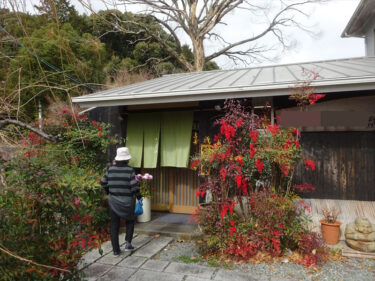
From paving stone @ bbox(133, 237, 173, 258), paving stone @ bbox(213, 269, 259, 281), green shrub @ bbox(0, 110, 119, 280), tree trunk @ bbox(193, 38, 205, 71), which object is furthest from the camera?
tree trunk @ bbox(193, 38, 205, 71)

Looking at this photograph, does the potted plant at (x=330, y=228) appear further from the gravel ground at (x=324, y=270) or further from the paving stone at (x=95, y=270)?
the paving stone at (x=95, y=270)

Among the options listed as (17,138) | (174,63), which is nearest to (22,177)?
(17,138)

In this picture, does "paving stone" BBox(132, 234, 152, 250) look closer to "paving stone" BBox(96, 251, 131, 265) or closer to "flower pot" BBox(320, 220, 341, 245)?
"paving stone" BBox(96, 251, 131, 265)

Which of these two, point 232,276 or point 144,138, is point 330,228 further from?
point 144,138

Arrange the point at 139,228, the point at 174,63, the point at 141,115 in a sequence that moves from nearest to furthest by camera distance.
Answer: the point at 139,228
the point at 141,115
the point at 174,63

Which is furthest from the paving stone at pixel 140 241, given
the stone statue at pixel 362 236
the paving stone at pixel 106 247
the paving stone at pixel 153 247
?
the stone statue at pixel 362 236

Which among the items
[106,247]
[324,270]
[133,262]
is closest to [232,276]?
[324,270]

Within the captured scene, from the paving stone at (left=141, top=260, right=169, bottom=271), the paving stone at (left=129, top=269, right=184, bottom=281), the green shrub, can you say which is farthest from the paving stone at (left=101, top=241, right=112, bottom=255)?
the green shrub

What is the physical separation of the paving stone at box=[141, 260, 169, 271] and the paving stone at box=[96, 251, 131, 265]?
479mm

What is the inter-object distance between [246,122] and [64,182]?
2.99 m

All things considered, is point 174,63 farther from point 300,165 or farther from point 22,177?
point 22,177

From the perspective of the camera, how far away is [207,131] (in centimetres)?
605

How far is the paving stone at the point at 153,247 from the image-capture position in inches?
180

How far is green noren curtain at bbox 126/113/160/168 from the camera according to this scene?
20.7 feet
